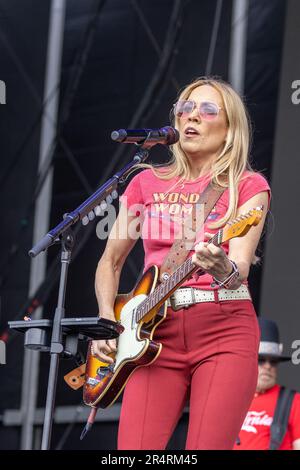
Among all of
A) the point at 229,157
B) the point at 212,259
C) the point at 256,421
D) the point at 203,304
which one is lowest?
the point at 256,421

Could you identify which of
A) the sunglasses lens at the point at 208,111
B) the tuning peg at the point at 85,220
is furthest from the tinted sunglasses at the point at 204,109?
the tuning peg at the point at 85,220

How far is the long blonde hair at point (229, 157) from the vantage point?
10.8 feet

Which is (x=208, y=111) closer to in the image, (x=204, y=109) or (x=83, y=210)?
(x=204, y=109)

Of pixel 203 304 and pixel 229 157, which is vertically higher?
pixel 229 157

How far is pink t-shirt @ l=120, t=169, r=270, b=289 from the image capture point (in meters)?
3.28

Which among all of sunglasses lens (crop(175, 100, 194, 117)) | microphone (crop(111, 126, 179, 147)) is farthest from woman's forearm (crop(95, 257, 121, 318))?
sunglasses lens (crop(175, 100, 194, 117))

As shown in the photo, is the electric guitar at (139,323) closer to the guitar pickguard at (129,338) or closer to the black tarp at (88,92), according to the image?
the guitar pickguard at (129,338)

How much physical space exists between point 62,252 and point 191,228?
422mm

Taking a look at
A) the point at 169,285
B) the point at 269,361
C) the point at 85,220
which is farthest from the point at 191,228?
the point at 269,361

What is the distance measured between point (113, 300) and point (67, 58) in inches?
120

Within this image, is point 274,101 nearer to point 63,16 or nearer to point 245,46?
point 245,46

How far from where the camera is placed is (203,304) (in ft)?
10.4

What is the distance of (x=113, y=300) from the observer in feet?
11.7

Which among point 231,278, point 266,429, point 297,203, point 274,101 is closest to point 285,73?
point 274,101
